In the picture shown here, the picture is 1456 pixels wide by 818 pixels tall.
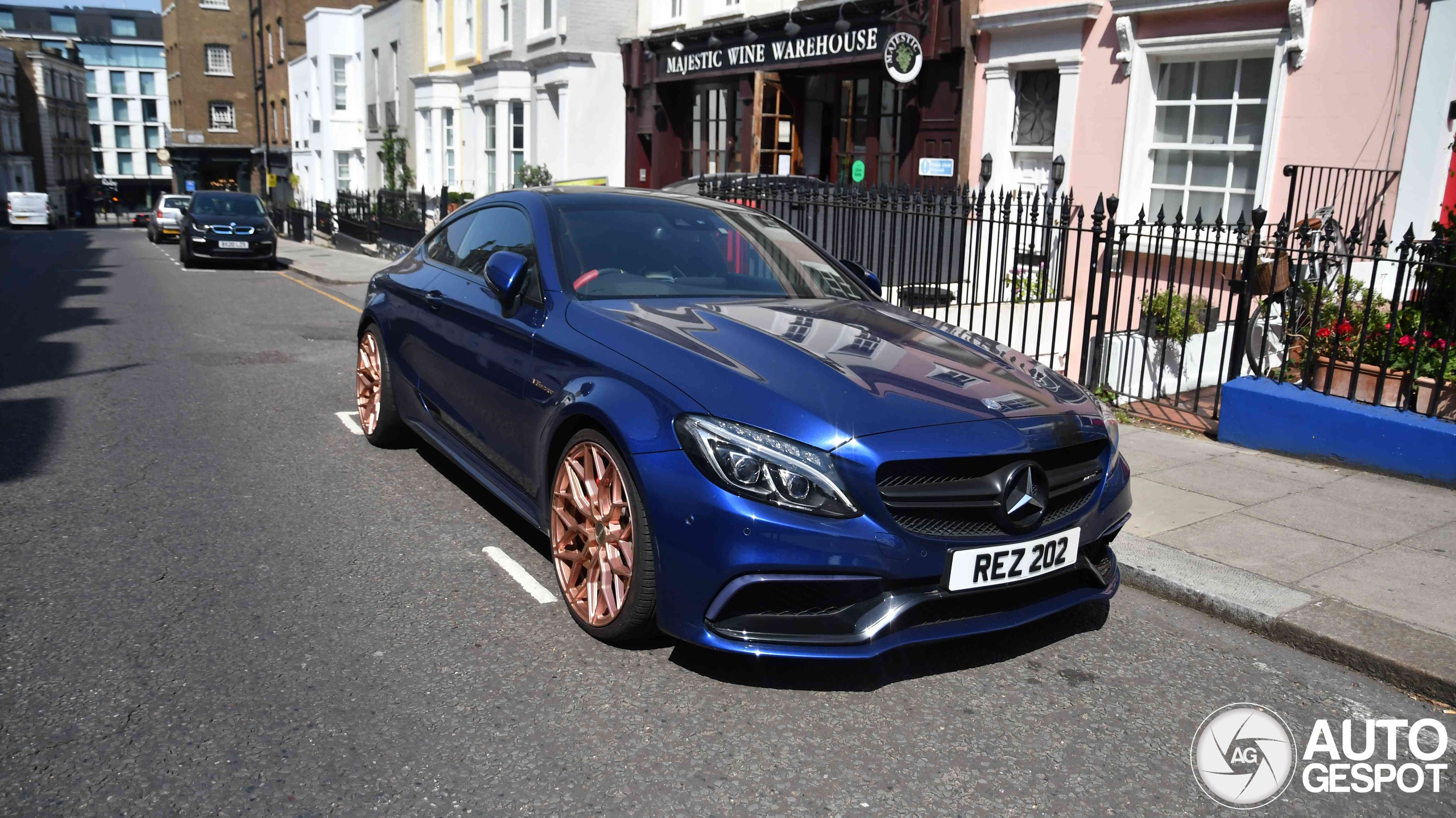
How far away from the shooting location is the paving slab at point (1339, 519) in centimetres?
516

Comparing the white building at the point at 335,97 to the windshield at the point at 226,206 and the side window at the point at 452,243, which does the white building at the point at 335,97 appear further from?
the side window at the point at 452,243

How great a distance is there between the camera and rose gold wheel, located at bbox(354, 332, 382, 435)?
6410 millimetres

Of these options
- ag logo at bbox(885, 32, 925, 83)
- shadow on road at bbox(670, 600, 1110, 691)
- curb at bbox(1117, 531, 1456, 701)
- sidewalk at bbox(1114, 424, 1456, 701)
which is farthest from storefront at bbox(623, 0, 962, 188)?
shadow on road at bbox(670, 600, 1110, 691)

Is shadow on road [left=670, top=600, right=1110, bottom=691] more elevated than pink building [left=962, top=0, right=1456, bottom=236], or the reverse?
pink building [left=962, top=0, right=1456, bottom=236]

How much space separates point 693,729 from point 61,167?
99.8 m

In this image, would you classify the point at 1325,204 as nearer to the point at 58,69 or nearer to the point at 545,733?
the point at 545,733

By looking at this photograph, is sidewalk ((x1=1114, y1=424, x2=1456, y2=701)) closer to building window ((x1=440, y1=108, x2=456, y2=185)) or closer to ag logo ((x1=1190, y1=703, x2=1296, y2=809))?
ag logo ((x1=1190, y1=703, x2=1296, y2=809))

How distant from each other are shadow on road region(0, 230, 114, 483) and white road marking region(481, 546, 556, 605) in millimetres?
2991

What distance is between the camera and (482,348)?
4.76 metres

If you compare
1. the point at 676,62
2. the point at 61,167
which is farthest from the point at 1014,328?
the point at 61,167

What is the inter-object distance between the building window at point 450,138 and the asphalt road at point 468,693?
2639 cm

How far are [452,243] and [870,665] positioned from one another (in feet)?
11.2

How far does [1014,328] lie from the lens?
1032 centimetres

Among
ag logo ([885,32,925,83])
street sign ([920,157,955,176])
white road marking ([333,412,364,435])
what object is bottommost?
white road marking ([333,412,364,435])
